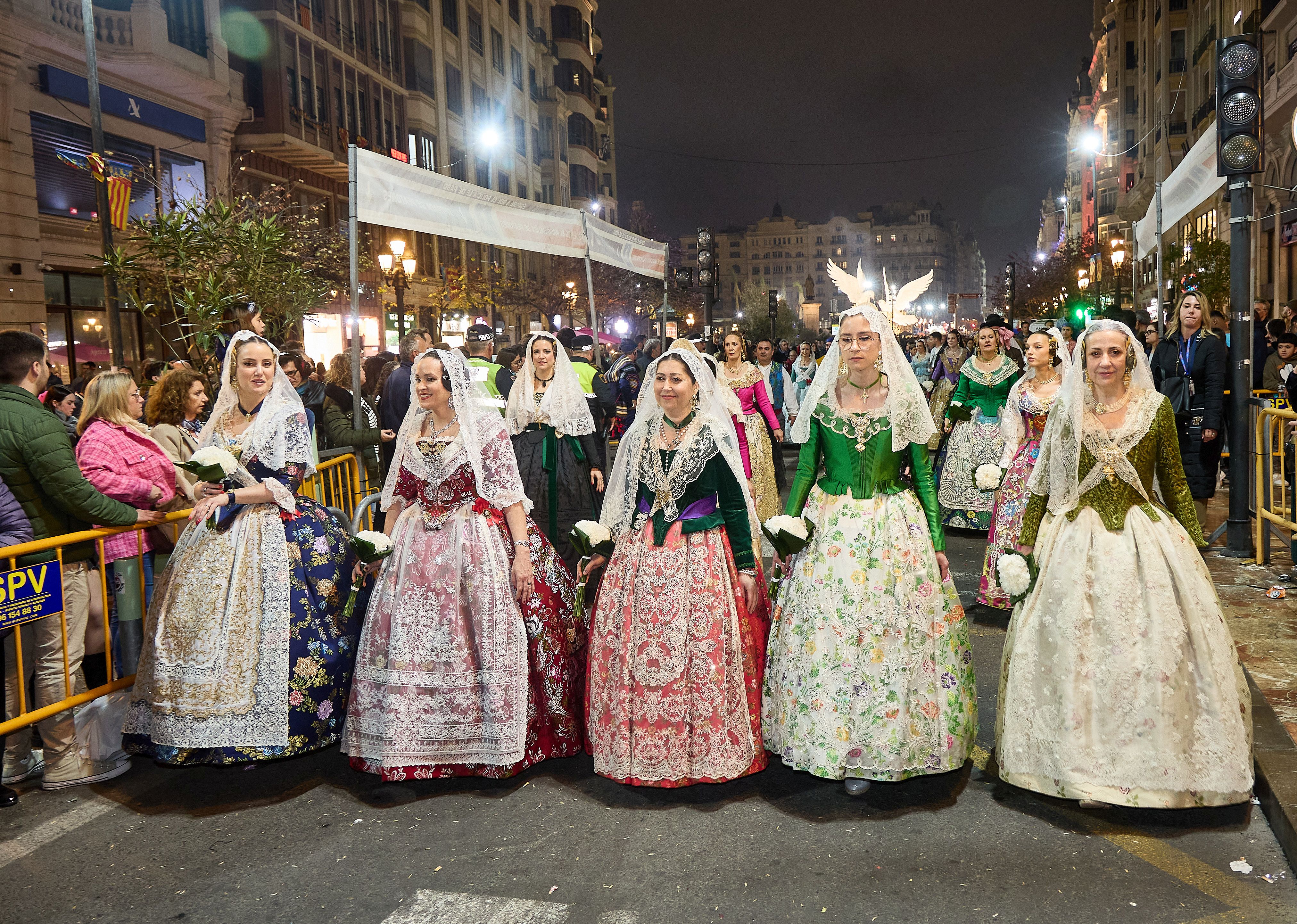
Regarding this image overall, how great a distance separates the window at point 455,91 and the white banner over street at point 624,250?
28951mm

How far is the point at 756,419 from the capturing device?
9.95 meters

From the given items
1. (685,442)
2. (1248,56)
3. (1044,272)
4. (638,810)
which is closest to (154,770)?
(638,810)

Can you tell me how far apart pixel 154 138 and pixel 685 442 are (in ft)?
67.3

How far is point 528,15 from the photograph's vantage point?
52.3 m

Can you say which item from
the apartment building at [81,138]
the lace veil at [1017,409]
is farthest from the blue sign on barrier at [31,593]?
the apartment building at [81,138]

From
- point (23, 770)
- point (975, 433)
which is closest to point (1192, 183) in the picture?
point (975, 433)

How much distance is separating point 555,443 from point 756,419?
301 centimetres

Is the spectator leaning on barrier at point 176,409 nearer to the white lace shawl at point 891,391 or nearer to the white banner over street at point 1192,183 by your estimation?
the white lace shawl at point 891,391

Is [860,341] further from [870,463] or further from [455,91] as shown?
[455,91]

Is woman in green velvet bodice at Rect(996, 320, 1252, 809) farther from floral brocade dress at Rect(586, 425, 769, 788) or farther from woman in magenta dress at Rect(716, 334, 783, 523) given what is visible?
woman in magenta dress at Rect(716, 334, 783, 523)

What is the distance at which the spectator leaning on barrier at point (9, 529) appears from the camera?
15.9 feet

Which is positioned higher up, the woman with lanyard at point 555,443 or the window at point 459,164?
the window at point 459,164

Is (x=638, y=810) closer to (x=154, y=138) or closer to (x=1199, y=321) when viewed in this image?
(x=1199, y=321)

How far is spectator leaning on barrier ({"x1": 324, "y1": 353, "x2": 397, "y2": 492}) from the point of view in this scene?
8469 millimetres
